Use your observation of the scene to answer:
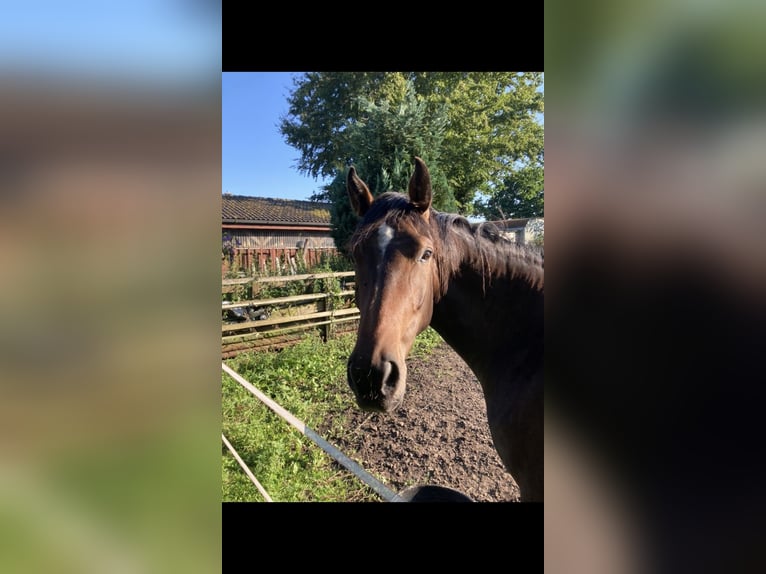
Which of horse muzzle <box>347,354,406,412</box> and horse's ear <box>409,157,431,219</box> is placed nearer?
horse muzzle <box>347,354,406,412</box>

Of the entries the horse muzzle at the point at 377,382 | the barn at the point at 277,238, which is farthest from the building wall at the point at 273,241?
the horse muzzle at the point at 377,382

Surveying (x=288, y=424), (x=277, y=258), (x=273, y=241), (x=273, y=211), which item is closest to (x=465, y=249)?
(x=288, y=424)

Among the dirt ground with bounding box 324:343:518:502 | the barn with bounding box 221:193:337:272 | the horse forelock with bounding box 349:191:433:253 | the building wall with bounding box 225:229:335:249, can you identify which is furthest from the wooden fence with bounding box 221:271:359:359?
the horse forelock with bounding box 349:191:433:253

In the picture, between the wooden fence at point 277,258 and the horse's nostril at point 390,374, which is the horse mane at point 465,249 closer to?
the horse's nostril at point 390,374

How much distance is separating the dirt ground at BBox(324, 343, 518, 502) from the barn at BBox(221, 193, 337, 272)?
8.52 ft

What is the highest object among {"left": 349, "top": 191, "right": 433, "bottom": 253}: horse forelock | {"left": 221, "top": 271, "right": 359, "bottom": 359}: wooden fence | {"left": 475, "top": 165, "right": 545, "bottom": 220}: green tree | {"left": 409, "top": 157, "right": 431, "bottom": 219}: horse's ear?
{"left": 475, "top": 165, "right": 545, "bottom": 220}: green tree

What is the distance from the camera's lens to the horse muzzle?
1506 millimetres

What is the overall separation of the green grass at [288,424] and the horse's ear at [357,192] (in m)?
1.95

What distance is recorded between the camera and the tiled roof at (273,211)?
6727 mm

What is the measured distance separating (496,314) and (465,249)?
0.35 meters

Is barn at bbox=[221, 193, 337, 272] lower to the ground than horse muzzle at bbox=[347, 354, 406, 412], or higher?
higher

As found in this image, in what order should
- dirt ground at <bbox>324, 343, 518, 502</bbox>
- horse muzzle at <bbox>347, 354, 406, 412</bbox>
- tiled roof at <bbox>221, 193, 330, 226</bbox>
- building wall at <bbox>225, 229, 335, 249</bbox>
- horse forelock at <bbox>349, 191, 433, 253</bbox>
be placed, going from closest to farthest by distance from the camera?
horse muzzle at <bbox>347, 354, 406, 412</bbox> → horse forelock at <bbox>349, 191, 433, 253</bbox> → dirt ground at <bbox>324, 343, 518, 502</bbox> → building wall at <bbox>225, 229, 335, 249</bbox> → tiled roof at <bbox>221, 193, 330, 226</bbox>

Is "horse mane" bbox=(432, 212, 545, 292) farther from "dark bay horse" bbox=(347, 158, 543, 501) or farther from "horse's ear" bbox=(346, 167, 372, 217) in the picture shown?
"horse's ear" bbox=(346, 167, 372, 217)
